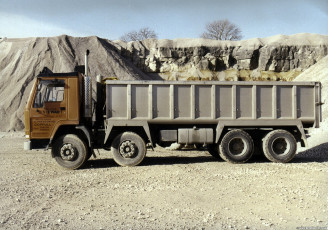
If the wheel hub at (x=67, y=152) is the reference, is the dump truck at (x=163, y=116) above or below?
above

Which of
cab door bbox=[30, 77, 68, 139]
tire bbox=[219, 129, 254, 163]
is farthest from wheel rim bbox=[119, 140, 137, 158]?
tire bbox=[219, 129, 254, 163]

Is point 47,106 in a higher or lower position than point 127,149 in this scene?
higher

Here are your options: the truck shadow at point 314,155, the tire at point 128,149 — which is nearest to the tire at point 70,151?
Answer: the tire at point 128,149

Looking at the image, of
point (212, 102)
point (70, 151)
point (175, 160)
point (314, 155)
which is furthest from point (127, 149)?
point (314, 155)

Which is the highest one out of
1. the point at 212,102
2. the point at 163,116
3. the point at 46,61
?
the point at 46,61

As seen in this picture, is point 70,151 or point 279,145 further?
point 279,145

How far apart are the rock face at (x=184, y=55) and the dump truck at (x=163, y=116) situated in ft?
82.1

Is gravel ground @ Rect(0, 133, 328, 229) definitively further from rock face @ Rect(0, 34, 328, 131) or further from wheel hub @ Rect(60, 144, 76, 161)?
rock face @ Rect(0, 34, 328, 131)

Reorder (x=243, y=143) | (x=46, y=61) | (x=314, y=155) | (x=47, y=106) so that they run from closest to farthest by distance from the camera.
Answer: (x=47, y=106), (x=243, y=143), (x=314, y=155), (x=46, y=61)

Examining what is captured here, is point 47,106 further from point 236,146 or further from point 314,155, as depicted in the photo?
point 314,155

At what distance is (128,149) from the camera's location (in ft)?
30.9

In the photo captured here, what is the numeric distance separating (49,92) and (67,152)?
72.0 inches

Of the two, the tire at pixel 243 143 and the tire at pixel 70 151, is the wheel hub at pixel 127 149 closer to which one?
the tire at pixel 70 151

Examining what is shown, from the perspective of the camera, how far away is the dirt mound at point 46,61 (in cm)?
3036
